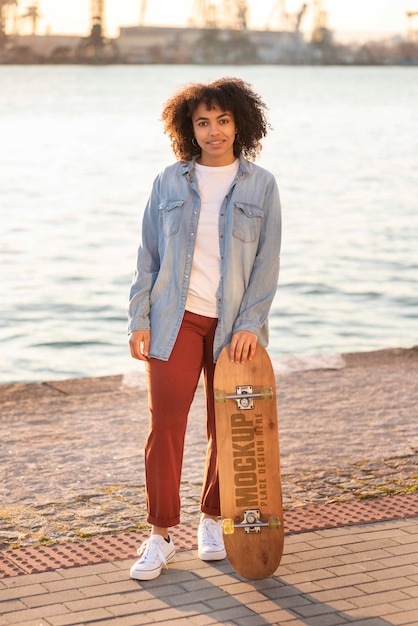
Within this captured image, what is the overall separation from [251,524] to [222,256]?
3.20 ft

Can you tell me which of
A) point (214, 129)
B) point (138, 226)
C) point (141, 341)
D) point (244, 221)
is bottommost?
point (138, 226)

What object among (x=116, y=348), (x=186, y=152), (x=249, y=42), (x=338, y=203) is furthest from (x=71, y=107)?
(x=186, y=152)

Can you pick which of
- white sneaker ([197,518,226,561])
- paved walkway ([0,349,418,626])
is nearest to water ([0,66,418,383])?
paved walkway ([0,349,418,626])

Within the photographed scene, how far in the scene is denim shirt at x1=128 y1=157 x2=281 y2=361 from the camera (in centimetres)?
428

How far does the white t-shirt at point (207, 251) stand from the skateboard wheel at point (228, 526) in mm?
744

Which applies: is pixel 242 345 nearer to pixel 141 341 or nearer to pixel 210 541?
pixel 141 341

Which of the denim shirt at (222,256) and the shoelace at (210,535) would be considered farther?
the shoelace at (210,535)

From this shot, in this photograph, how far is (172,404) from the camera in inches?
170

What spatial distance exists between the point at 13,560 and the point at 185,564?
0.64 metres

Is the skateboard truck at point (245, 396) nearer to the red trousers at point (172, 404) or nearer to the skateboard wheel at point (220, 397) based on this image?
the skateboard wheel at point (220, 397)

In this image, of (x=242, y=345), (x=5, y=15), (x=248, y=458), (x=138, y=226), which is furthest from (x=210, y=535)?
(x=5, y=15)

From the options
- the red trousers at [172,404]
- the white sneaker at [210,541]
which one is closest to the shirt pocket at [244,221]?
the red trousers at [172,404]

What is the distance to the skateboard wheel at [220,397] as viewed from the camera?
169 inches

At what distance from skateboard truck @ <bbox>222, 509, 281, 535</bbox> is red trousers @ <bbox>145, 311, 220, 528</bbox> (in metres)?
0.23
